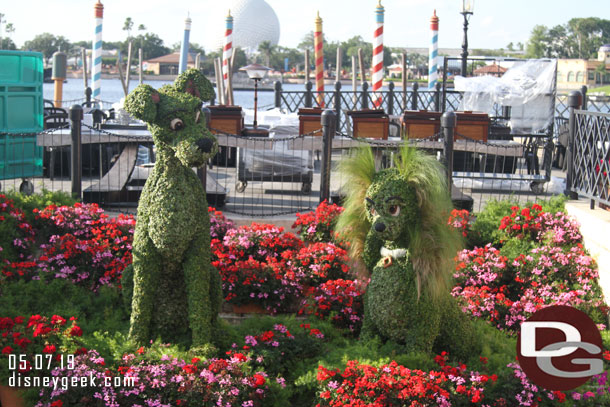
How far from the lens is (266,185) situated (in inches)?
449

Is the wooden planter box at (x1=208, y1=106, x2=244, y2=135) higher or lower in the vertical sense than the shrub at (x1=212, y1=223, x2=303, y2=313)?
higher

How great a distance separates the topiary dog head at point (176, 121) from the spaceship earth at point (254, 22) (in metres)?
77.3

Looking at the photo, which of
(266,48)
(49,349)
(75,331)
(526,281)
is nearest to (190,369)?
(75,331)

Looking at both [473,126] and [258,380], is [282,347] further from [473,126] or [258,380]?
[473,126]

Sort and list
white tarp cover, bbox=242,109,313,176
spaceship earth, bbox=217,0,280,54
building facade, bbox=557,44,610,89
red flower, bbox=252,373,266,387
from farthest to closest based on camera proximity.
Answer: spaceship earth, bbox=217,0,280,54, building facade, bbox=557,44,610,89, white tarp cover, bbox=242,109,313,176, red flower, bbox=252,373,266,387

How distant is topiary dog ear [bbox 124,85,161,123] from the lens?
193 inches

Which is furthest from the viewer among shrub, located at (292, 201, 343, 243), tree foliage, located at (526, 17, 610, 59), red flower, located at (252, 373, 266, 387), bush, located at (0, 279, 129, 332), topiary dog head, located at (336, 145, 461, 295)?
tree foliage, located at (526, 17, 610, 59)

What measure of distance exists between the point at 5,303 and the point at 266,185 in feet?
18.9

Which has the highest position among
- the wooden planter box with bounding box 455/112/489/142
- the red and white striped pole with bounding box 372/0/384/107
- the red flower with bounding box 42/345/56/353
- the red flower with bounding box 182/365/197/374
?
the red and white striped pole with bounding box 372/0/384/107

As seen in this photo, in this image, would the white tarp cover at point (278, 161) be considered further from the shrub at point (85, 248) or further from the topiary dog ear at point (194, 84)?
the topiary dog ear at point (194, 84)

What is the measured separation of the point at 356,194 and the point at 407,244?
0.54m

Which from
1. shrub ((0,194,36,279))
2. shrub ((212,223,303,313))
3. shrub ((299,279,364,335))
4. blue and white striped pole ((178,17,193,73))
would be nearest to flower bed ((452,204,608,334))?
shrub ((299,279,364,335))

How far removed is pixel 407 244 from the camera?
17.1 ft

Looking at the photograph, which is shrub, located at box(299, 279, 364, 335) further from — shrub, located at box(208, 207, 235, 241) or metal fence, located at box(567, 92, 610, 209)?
metal fence, located at box(567, 92, 610, 209)
